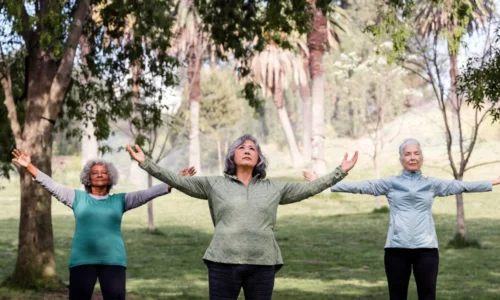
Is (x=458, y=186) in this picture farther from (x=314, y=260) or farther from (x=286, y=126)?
(x=286, y=126)

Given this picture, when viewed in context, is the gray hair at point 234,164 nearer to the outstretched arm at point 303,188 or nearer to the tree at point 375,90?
the outstretched arm at point 303,188

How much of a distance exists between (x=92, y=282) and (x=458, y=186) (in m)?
2.99

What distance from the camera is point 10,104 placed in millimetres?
14016

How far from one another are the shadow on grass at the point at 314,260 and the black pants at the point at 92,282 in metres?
6.92

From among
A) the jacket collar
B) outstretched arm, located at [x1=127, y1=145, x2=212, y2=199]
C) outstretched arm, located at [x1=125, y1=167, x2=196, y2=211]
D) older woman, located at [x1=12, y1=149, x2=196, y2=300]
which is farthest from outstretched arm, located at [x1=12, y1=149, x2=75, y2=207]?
the jacket collar

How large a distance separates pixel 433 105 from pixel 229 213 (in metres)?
82.1

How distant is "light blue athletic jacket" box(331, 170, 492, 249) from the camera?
7188mm

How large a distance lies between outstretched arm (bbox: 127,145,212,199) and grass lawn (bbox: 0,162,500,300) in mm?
8038

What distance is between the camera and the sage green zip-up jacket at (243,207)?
17.9 feet

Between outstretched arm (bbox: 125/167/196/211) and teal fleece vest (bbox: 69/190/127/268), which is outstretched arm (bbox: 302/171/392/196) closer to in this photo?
outstretched arm (bbox: 125/167/196/211)

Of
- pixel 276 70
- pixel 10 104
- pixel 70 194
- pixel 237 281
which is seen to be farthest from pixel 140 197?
pixel 276 70

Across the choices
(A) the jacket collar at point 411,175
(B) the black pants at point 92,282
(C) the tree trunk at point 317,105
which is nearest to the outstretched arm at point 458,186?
(A) the jacket collar at point 411,175

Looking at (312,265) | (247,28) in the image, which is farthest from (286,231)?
(247,28)

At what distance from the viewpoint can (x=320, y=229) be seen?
29.0 m
